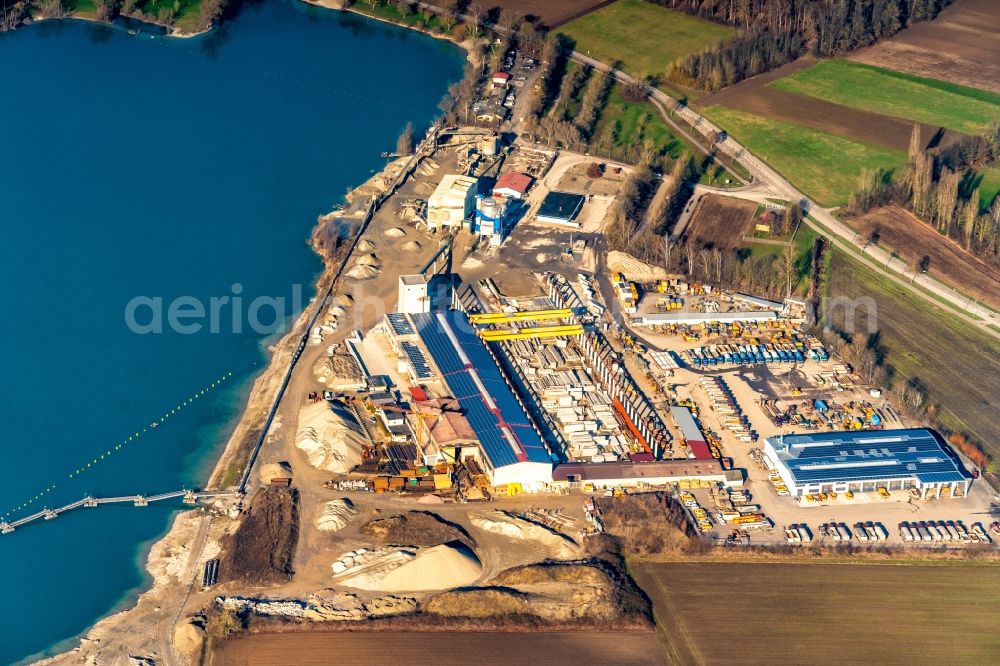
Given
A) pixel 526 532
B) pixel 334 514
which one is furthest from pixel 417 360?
pixel 526 532

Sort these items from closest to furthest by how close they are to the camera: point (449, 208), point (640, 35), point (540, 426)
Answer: point (540, 426) < point (449, 208) < point (640, 35)

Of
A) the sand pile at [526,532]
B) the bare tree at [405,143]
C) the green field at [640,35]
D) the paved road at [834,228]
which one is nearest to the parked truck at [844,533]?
the sand pile at [526,532]

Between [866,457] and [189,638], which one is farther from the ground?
[866,457]

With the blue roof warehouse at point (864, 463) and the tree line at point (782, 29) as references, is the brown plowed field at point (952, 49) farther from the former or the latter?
the blue roof warehouse at point (864, 463)

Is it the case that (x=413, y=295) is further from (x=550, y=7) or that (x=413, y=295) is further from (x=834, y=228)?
(x=550, y=7)

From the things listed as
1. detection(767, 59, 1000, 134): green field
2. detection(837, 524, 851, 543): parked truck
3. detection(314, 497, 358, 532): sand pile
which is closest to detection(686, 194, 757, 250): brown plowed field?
detection(767, 59, 1000, 134): green field

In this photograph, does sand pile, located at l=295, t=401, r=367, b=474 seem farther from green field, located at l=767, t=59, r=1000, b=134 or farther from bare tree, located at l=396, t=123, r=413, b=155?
green field, located at l=767, t=59, r=1000, b=134
